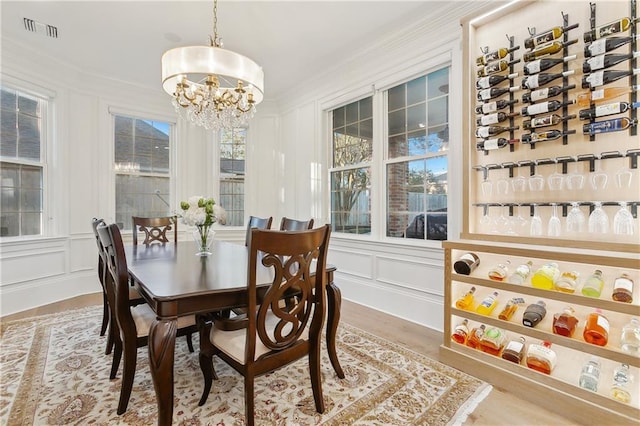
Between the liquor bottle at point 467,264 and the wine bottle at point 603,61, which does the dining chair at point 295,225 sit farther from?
the wine bottle at point 603,61

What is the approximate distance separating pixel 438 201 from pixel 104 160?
4.34 metres

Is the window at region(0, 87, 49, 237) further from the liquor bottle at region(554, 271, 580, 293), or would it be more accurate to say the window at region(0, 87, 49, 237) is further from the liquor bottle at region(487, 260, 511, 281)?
the liquor bottle at region(554, 271, 580, 293)

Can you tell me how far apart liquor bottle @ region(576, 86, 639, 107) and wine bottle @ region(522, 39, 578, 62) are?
0.35 metres

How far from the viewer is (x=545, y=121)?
2025 millimetres

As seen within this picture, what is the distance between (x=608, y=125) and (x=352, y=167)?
7.93 ft

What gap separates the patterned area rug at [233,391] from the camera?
1622 mm

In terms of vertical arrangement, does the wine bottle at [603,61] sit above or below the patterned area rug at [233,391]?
above

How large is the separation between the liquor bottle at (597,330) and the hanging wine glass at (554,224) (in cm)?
52

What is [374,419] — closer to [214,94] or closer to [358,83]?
[214,94]

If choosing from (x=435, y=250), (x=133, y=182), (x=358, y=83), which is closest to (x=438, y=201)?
(x=435, y=250)

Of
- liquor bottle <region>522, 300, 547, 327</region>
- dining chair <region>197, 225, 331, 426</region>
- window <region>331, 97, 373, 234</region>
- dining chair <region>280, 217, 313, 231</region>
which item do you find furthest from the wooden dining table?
window <region>331, 97, 373, 234</region>

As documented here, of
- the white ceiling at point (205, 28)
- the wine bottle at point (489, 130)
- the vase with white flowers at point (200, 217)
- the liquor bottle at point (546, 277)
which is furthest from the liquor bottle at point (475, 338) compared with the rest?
the white ceiling at point (205, 28)

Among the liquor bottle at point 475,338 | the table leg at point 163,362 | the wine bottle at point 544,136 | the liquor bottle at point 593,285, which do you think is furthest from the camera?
the liquor bottle at point 475,338

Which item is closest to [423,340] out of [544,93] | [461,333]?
[461,333]
